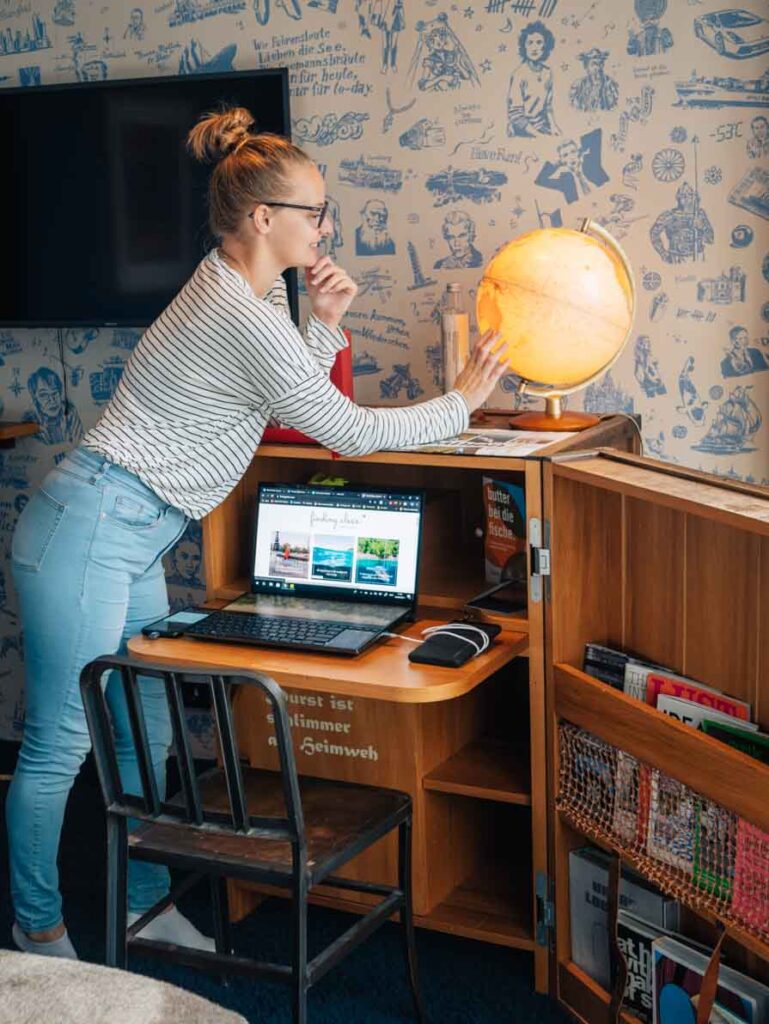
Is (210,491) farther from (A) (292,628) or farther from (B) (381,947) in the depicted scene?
(B) (381,947)

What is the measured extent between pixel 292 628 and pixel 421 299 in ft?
2.82

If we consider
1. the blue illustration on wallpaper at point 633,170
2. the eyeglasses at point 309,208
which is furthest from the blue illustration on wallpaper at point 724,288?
the eyeglasses at point 309,208

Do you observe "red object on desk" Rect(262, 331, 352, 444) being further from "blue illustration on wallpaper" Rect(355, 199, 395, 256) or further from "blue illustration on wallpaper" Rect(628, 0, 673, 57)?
"blue illustration on wallpaper" Rect(628, 0, 673, 57)

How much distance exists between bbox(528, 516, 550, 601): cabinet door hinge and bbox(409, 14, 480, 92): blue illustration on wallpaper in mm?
1009

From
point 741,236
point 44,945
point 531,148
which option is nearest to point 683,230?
point 741,236

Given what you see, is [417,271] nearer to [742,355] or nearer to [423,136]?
[423,136]

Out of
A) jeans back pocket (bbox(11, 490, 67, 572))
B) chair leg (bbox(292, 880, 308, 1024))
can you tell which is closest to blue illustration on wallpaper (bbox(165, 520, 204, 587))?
jeans back pocket (bbox(11, 490, 67, 572))

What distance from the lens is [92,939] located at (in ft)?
8.43

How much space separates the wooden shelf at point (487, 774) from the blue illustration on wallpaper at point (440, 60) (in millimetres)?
1325

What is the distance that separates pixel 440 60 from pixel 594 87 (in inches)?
13.0

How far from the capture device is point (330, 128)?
9.29 feet

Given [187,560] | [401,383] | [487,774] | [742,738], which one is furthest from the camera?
[187,560]

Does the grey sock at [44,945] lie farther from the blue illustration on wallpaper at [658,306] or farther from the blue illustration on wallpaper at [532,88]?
the blue illustration on wallpaper at [532,88]

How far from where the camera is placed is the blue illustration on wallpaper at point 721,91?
7.96 ft
